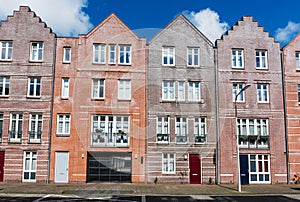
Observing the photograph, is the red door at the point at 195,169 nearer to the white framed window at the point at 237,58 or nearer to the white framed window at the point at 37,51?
the white framed window at the point at 237,58

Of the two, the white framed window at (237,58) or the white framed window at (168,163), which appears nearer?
the white framed window at (168,163)

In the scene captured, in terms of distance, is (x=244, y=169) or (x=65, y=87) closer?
(x=244, y=169)

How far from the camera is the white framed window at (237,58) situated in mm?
26250

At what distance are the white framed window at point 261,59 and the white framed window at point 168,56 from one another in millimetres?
7224

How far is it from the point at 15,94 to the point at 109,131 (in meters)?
7.92

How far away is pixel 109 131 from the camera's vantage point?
2438 cm

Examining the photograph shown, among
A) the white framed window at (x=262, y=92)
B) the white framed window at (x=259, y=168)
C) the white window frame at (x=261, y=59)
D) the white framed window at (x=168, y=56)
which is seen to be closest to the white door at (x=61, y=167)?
the white framed window at (x=168, y=56)

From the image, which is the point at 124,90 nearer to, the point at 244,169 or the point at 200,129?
the point at 200,129

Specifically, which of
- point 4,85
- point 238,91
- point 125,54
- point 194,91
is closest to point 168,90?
point 194,91

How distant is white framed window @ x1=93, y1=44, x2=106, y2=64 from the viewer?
83.6ft

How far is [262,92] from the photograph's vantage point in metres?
26.0

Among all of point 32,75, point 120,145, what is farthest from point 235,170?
point 32,75

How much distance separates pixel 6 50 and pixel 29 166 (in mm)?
9472

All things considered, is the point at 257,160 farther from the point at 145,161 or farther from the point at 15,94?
the point at 15,94
